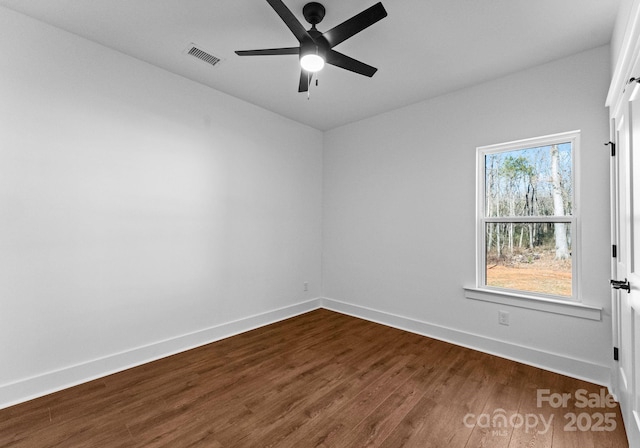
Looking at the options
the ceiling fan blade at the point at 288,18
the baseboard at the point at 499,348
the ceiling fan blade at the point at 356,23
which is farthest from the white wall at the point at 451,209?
the ceiling fan blade at the point at 288,18

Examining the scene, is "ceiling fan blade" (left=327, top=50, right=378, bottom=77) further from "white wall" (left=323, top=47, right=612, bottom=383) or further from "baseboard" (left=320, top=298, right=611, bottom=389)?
"baseboard" (left=320, top=298, right=611, bottom=389)

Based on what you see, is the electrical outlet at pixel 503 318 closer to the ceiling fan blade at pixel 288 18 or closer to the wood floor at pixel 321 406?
the wood floor at pixel 321 406

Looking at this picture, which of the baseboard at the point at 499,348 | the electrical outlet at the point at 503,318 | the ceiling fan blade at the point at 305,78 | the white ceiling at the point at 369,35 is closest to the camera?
the white ceiling at the point at 369,35

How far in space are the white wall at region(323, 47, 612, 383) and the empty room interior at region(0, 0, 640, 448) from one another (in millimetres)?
22

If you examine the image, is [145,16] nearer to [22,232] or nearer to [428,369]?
[22,232]

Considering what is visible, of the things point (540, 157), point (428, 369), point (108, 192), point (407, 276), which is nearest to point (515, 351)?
point (428, 369)

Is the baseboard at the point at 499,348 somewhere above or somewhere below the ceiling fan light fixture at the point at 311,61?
below

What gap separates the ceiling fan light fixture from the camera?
201cm

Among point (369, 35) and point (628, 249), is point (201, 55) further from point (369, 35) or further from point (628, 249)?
point (628, 249)

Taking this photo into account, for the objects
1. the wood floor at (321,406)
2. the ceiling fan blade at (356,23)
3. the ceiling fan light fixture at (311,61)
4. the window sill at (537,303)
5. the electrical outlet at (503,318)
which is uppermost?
the ceiling fan blade at (356,23)

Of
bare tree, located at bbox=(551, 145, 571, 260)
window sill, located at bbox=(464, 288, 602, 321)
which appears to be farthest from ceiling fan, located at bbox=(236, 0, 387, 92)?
window sill, located at bbox=(464, 288, 602, 321)

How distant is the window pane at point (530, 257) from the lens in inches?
108

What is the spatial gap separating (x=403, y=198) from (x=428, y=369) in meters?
1.99

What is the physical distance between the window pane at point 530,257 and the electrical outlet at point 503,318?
282 mm
